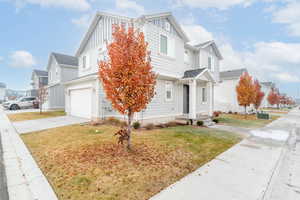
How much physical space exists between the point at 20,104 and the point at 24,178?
2555 cm

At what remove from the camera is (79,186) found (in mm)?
3158

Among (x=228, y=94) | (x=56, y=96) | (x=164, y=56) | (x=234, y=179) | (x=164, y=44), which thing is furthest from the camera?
(x=228, y=94)

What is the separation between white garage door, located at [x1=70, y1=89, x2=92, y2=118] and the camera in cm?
1235

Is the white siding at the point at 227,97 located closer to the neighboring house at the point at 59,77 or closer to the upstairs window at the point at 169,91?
the upstairs window at the point at 169,91

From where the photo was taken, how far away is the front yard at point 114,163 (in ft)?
10.1

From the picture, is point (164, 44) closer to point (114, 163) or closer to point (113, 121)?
point (113, 121)

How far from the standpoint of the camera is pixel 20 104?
2262cm

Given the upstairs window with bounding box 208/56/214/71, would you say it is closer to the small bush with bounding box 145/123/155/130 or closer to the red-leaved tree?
the small bush with bounding box 145/123/155/130

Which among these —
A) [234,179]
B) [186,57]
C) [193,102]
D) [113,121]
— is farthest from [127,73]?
[186,57]

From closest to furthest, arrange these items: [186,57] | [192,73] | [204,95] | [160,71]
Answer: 1. [160,71]
2. [192,73]
3. [186,57]
4. [204,95]

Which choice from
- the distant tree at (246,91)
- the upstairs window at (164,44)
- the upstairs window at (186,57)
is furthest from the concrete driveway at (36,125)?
the distant tree at (246,91)

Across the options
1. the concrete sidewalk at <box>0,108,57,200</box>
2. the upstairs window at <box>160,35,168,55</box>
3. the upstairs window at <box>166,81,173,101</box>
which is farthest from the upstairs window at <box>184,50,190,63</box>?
the concrete sidewalk at <box>0,108,57,200</box>

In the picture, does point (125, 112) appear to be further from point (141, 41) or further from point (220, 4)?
point (220, 4)

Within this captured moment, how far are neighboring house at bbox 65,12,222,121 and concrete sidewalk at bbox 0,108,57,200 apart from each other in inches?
230
